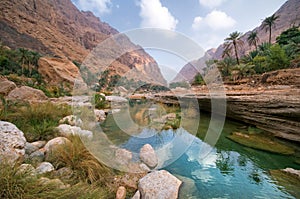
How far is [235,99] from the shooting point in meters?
5.94

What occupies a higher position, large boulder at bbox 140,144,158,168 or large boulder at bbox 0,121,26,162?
large boulder at bbox 0,121,26,162

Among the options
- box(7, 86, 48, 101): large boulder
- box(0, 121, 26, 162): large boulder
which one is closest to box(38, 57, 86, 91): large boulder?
box(7, 86, 48, 101): large boulder

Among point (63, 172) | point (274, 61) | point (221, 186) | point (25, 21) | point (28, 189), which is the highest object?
point (25, 21)

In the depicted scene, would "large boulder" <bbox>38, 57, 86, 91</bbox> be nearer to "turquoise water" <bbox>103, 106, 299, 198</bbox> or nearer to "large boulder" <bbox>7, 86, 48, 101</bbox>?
"large boulder" <bbox>7, 86, 48, 101</bbox>

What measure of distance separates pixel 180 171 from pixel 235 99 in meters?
4.11

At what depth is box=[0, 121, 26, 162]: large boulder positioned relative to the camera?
6.85 ft

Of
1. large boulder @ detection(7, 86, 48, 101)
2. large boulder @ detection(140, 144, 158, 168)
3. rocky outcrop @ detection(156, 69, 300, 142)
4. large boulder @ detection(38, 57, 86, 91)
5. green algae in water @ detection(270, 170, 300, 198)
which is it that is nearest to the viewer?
green algae in water @ detection(270, 170, 300, 198)

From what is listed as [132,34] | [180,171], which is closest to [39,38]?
[132,34]

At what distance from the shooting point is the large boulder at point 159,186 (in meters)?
2.27

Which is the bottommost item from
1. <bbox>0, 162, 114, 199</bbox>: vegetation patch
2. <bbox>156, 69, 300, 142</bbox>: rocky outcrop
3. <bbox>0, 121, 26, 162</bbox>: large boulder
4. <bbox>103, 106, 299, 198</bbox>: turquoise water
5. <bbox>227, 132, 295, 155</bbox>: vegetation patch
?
<bbox>103, 106, 299, 198</bbox>: turquoise water

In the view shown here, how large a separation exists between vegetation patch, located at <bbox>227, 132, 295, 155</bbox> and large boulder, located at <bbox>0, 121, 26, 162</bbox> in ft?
17.0

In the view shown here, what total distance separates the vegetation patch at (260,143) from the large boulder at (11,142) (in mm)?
5191

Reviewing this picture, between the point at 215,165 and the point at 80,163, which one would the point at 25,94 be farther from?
the point at 215,165

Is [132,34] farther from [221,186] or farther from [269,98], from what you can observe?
[269,98]
